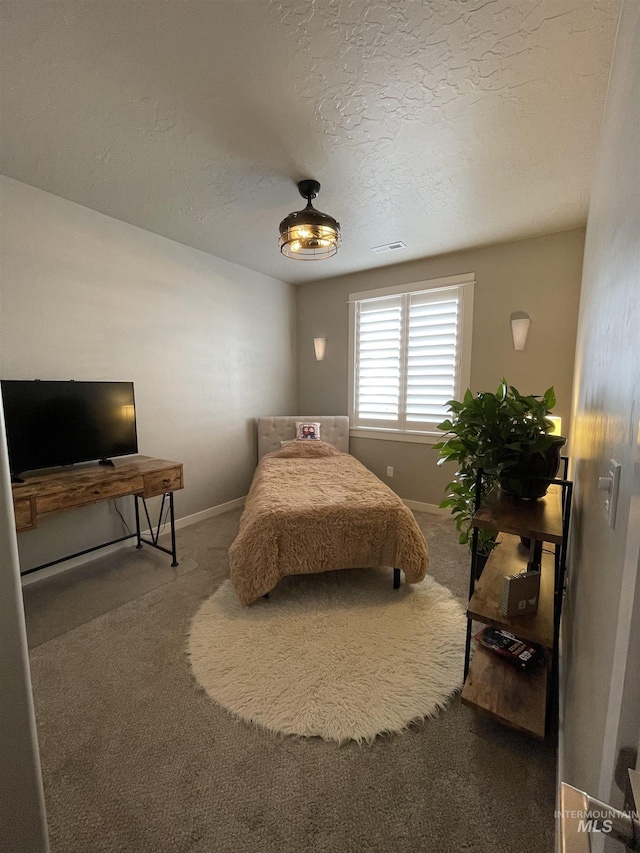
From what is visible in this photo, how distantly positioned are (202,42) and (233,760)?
2736 mm

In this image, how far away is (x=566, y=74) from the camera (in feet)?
4.87

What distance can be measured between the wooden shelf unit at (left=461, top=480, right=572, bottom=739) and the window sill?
2.10m

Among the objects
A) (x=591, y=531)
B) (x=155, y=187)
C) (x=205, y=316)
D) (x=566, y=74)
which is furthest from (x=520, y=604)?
(x=205, y=316)

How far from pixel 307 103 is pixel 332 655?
105 inches

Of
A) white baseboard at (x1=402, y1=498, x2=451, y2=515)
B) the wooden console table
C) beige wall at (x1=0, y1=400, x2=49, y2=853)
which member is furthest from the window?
beige wall at (x1=0, y1=400, x2=49, y2=853)

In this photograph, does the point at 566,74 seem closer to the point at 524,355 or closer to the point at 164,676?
the point at 524,355

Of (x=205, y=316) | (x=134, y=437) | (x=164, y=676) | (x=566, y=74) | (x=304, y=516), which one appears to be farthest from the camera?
(x=205, y=316)

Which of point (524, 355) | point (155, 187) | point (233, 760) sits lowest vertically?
point (233, 760)

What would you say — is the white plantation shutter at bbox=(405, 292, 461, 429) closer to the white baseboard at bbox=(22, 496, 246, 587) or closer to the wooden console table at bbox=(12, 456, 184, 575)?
the white baseboard at bbox=(22, 496, 246, 587)

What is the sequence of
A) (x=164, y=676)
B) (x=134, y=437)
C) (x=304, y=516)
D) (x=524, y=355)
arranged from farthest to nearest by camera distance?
(x=524, y=355) → (x=134, y=437) → (x=304, y=516) → (x=164, y=676)

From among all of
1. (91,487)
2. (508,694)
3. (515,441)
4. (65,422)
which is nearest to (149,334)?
(65,422)

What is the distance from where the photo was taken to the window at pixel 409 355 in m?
3.51

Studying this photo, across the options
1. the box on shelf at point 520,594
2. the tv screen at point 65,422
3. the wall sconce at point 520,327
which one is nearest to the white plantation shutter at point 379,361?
the wall sconce at point 520,327

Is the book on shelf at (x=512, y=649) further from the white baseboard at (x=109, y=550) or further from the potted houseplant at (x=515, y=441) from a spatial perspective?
the white baseboard at (x=109, y=550)
